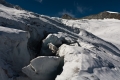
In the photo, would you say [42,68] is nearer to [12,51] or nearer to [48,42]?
[12,51]

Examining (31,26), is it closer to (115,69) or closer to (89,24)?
(115,69)

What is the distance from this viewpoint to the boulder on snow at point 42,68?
17.4 ft

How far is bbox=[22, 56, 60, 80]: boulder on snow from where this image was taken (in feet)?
17.4

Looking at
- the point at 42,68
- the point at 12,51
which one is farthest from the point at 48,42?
the point at 42,68

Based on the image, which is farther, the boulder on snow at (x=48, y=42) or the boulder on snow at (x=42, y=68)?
the boulder on snow at (x=48, y=42)

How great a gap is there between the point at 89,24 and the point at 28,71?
64.3 ft

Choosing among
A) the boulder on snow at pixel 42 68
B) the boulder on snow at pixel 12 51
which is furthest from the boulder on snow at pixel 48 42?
the boulder on snow at pixel 42 68

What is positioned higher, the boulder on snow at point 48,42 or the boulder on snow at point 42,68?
the boulder on snow at point 48,42

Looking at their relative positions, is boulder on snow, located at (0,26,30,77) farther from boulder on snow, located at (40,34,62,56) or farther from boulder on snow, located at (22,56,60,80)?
boulder on snow, located at (40,34,62,56)

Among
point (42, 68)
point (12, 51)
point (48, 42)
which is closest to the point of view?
point (42, 68)

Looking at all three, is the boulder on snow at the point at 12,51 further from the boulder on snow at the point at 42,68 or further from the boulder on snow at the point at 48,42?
the boulder on snow at the point at 48,42

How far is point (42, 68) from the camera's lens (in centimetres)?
541

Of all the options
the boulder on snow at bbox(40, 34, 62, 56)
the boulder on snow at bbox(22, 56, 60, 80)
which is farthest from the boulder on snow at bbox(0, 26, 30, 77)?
the boulder on snow at bbox(40, 34, 62, 56)

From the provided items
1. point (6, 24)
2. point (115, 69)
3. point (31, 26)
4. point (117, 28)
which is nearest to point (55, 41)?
point (31, 26)
